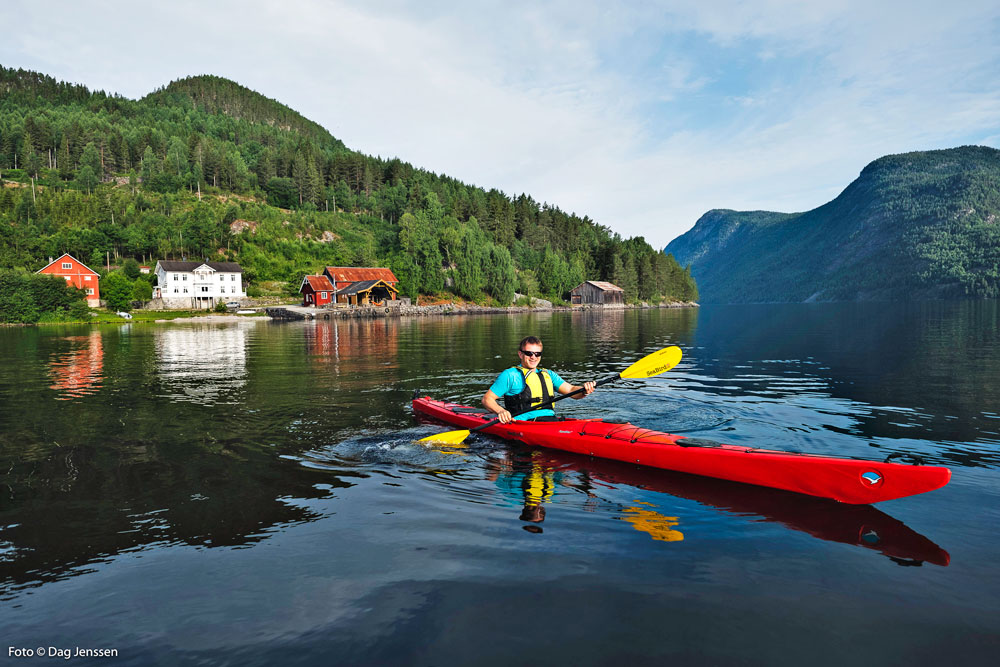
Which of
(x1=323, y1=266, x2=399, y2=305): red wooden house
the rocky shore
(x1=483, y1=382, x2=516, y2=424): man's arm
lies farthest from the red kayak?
(x1=323, y1=266, x2=399, y2=305): red wooden house

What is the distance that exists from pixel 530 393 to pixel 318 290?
83.8m

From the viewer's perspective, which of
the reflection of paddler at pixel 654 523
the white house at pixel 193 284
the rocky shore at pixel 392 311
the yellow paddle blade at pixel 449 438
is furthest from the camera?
the white house at pixel 193 284

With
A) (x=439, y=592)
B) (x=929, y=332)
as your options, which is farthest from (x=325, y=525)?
(x=929, y=332)

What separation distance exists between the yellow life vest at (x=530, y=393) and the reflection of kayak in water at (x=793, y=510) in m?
1.81

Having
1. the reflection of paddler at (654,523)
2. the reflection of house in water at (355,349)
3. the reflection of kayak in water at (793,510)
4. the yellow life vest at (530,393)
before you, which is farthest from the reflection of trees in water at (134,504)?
the reflection of house in water at (355,349)

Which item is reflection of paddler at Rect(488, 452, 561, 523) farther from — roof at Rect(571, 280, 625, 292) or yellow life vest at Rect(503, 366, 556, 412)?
roof at Rect(571, 280, 625, 292)

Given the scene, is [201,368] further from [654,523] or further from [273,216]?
[273,216]

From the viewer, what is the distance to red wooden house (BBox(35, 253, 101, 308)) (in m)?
79.3

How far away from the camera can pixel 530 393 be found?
36.7ft

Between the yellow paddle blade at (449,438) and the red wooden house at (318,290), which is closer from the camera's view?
the yellow paddle blade at (449,438)

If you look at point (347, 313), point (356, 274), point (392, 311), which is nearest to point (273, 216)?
point (356, 274)

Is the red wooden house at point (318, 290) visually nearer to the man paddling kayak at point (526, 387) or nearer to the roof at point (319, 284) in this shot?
the roof at point (319, 284)

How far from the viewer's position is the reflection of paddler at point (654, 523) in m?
6.62

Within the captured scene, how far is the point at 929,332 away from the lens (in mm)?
39188
